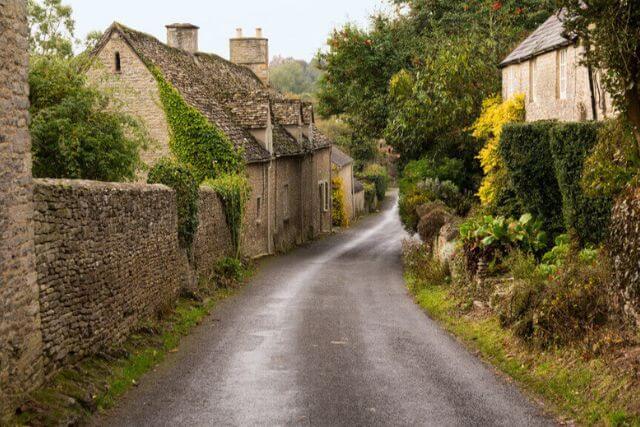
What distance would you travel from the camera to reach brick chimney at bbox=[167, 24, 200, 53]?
40438 mm

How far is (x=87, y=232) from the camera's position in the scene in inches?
504

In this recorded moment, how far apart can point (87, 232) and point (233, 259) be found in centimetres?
1446

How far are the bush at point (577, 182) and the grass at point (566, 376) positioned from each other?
8.95 ft

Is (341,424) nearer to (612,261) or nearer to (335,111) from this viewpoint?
(612,261)

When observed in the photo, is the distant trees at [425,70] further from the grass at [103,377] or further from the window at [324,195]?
the grass at [103,377]

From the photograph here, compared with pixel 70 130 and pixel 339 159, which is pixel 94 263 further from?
pixel 339 159

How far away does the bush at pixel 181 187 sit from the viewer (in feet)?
64.8

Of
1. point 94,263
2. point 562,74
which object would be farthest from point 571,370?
point 562,74

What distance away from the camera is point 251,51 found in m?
51.7

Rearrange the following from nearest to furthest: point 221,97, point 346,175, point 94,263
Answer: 1. point 94,263
2. point 221,97
3. point 346,175

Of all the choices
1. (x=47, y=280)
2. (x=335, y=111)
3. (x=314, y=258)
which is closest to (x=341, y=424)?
(x=47, y=280)

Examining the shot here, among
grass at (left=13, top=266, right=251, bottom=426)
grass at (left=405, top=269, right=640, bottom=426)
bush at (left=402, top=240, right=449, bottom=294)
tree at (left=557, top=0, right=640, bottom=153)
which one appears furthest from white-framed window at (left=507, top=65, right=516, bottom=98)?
grass at (left=13, top=266, right=251, bottom=426)

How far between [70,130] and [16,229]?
1291cm

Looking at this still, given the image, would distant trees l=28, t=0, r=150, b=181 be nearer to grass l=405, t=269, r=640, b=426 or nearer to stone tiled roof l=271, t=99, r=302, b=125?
grass l=405, t=269, r=640, b=426
